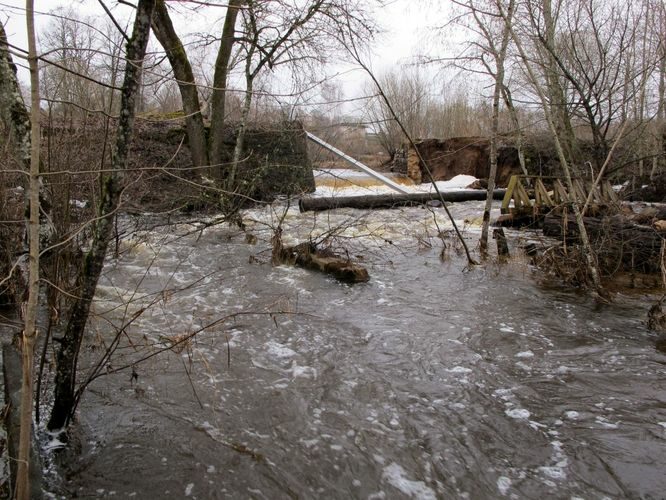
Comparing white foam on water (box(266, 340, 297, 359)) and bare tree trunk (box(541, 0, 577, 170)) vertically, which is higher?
bare tree trunk (box(541, 0, 577, 170))

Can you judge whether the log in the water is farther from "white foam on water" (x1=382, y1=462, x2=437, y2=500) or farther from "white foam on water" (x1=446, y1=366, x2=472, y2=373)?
"white foam on water" (x1=382, y1=462, x2=437, y2=500)

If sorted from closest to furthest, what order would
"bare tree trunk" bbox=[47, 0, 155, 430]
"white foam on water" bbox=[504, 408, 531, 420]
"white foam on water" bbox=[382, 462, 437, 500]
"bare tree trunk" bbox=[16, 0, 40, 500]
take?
1. "bare tree trunk" bbox=[16, 0, 40, 500]
2. "bare tree trunk" bbox=[47, 0, 155, 430]
3. "white foam on water" bbox=[382, 462, 437, 500]
4. "white foam on water" bbox=[504, 408, 531, 420]

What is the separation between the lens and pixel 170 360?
4.76 meters

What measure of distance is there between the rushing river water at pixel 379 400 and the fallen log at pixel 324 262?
672 millimetres

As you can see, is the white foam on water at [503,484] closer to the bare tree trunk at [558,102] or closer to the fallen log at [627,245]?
the fallen log at [627,245]

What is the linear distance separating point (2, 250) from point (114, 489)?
364 cm

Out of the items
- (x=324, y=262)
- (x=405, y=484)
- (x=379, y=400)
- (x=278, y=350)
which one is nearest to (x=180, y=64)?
(x=324, y=262)

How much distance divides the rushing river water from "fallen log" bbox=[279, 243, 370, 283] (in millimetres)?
672

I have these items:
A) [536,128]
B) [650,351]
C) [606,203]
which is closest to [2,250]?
[650,351]

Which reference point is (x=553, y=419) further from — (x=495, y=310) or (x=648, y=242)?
(x=648, y=242)

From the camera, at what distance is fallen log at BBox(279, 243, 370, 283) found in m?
7.91

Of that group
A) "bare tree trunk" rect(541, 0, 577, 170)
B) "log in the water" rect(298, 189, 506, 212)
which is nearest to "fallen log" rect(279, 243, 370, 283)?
"log in the water" rect(298, 189, 506, 212)

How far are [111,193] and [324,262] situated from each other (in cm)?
572

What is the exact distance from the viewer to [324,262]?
27.7 feet
